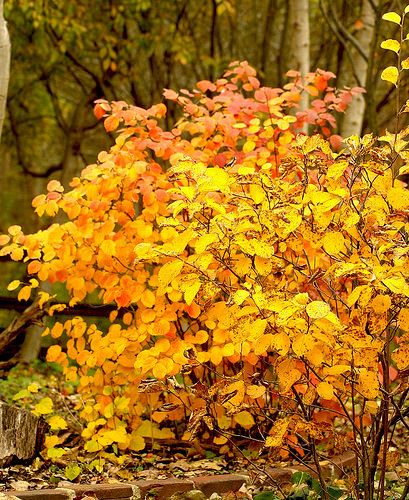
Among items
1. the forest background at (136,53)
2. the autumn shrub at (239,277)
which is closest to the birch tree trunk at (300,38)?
the autumn shrub at (239,277)

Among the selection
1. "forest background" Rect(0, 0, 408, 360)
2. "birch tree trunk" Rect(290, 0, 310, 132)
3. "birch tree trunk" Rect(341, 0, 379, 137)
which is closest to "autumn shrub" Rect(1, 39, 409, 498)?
"birch tree trunk" Rect(290, 0, 310, 132)

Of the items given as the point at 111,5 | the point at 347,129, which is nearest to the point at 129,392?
the point at 347,129

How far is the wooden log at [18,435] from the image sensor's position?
15.2 feet

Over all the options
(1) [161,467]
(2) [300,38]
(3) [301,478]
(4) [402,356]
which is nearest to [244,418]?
(1) [161,467]

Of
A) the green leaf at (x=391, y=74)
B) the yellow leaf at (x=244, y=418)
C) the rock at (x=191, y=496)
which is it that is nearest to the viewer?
the green leaf at (x=391, y=74)

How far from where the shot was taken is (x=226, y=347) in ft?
14.4

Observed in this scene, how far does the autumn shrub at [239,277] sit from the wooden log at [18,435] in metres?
0.33

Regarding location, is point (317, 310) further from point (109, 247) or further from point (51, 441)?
point (51, 441)

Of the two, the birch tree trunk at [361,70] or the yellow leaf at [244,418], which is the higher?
the birch tree trunk at [361,70]

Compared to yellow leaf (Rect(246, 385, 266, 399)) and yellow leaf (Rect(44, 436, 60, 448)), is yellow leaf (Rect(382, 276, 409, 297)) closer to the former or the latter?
yellow leaf (Rect(246, 385, 266, 399))

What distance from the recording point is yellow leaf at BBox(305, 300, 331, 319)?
107 inches

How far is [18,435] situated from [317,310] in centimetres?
258

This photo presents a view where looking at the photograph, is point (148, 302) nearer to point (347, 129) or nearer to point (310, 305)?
point (310, 305)

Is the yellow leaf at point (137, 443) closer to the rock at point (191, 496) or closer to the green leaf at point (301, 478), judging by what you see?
the rock at point (191, 496)
